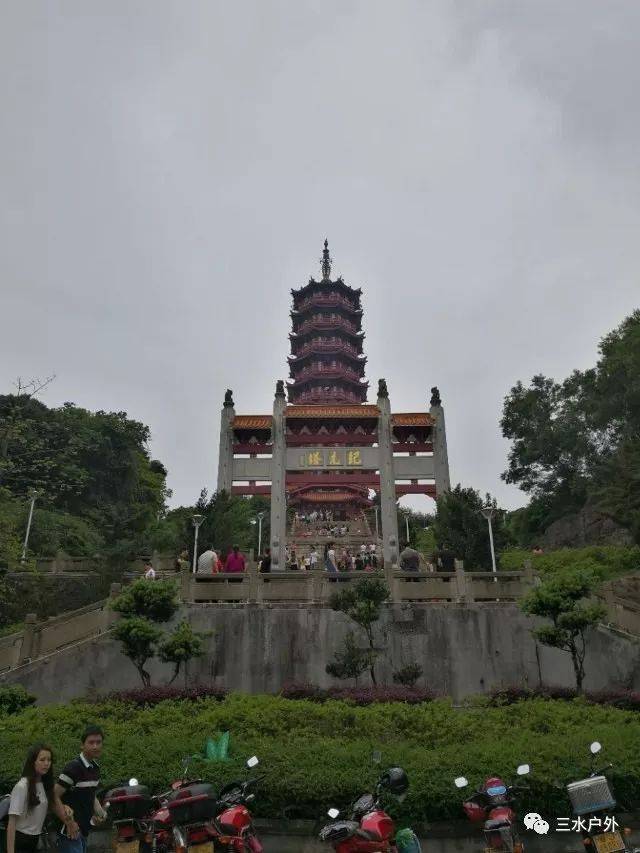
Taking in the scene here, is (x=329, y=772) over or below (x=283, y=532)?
below

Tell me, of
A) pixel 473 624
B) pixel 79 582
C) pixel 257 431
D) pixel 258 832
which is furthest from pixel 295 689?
pixel 257 431

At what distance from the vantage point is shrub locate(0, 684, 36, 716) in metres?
9.93

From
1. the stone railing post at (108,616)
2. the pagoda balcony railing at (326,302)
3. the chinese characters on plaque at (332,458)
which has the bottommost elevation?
the stone railing post at (108,616)

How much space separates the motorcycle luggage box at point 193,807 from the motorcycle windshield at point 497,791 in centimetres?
234

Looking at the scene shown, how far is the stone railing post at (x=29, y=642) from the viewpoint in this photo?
12.4 meters

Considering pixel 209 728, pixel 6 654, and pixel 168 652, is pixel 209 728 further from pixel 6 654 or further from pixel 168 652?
pixel 6 654

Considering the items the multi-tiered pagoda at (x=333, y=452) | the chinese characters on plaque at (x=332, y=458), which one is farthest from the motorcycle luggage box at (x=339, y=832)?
the chinese characters on plaque at (x=332, y=458)

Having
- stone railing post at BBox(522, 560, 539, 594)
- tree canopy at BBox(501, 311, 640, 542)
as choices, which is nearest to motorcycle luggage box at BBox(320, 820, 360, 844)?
stone railing post at BBox(522, 560, 539, 594)

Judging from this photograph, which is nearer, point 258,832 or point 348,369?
point 258,832

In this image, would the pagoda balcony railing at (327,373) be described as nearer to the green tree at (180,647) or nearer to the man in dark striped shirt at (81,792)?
the green tree at (180,647)

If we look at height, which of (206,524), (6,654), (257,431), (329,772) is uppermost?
(257,431)

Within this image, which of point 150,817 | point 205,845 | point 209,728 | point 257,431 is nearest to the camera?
point 205,845

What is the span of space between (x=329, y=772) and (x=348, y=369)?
47.7 m

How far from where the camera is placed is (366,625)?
1256 centimetres
